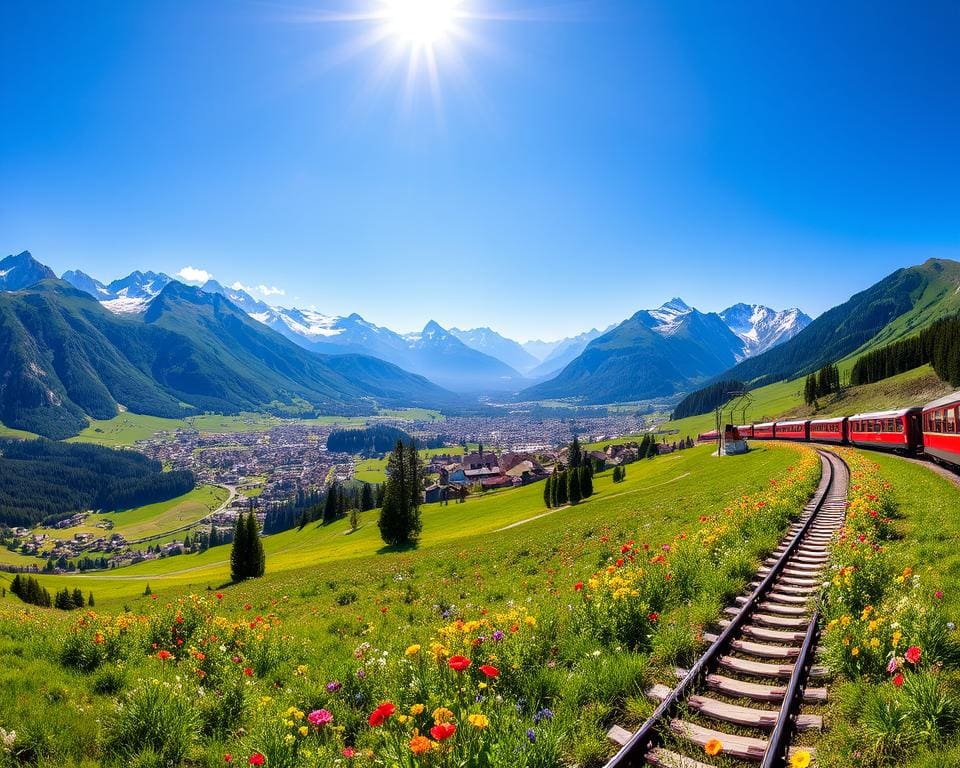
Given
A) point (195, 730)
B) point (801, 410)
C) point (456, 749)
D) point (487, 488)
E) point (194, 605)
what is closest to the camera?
point (456, 749)

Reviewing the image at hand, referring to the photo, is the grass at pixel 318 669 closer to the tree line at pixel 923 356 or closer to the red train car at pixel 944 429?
the red train car at pixel 944 429

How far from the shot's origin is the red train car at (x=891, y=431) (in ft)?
124

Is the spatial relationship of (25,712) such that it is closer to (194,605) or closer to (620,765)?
(194,605)

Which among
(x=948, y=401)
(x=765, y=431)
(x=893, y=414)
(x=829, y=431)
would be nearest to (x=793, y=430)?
(x=765, y=431)

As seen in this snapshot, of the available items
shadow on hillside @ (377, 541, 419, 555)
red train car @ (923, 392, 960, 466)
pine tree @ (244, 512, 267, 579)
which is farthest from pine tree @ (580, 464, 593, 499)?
pine tree @ (244, 512, 267, 579)

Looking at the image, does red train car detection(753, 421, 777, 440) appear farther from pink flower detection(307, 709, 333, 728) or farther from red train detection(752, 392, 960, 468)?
pink flower detection(307, 709, 333, 728)

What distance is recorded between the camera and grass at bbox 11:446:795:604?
93.0 ft

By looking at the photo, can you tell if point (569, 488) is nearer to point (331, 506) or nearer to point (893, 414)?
point (893, 414)

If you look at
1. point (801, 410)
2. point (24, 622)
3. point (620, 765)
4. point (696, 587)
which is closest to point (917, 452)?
point (696, 587)

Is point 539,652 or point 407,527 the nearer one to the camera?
point 539,652

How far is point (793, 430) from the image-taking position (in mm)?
77938

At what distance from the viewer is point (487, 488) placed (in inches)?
5192

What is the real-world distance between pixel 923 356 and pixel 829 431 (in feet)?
325

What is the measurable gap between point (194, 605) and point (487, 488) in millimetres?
124035
